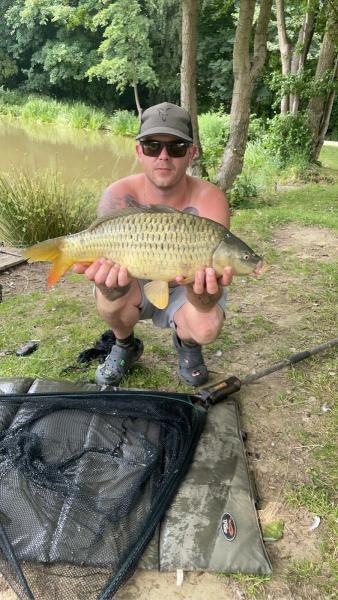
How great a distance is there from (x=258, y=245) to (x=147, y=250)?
9.29ft

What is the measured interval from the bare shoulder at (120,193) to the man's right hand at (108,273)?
34cm

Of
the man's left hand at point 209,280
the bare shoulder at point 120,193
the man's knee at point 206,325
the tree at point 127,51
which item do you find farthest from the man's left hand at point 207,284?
the tree at point 127,51

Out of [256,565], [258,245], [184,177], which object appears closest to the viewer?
[256,565]

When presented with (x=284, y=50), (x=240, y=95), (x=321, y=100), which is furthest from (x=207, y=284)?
(x=284, y=50)

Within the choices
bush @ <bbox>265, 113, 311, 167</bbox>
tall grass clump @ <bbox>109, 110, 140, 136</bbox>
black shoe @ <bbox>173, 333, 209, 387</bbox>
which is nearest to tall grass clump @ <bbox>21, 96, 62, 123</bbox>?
tall grass clump @ <bbox>109, 110, 140, 136</bbox>

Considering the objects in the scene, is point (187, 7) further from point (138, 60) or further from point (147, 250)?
point (138, 60)

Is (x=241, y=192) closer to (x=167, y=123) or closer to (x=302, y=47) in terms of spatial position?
(x=167, y=123)

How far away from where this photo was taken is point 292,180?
7.79 meters

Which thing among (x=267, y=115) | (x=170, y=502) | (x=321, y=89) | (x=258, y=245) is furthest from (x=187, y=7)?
(x=267, y=115)

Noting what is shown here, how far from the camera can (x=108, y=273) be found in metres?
1.68

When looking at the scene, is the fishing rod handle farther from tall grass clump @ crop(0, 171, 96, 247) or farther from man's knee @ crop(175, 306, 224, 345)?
tall grass clump @ crop(0, 171, 96, 247)

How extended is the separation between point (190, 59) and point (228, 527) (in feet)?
17.4

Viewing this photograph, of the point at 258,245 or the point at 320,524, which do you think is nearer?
the point at 320,524

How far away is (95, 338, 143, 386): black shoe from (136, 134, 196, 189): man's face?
724 millimetres
